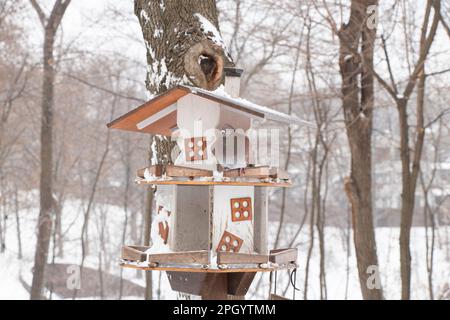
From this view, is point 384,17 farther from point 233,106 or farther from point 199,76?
point 233,106

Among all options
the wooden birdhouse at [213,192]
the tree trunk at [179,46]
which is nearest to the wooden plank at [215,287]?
the wooden birdhouse at [213,192]

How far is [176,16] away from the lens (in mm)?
3996

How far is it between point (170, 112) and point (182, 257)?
0.92 meters

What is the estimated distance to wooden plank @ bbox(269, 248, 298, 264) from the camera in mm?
2926

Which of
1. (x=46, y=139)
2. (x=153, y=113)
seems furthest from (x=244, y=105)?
(x=46, y=139)

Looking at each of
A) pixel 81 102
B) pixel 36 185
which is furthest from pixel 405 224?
pixel 36 185

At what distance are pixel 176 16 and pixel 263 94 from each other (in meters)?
8.46

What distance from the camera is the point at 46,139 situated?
1103 centimetres

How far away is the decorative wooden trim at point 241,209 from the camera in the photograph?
3072mm

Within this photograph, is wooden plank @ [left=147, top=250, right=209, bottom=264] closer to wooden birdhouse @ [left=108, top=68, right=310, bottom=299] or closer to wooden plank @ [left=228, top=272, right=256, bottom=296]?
wooden birdhouse @ [left=108, top=68, right=310, bottom=299]

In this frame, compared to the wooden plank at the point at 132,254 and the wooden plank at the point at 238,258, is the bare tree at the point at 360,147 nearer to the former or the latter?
the wooden plank at the point at 238,258

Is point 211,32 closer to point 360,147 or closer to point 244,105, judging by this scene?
point 244,105

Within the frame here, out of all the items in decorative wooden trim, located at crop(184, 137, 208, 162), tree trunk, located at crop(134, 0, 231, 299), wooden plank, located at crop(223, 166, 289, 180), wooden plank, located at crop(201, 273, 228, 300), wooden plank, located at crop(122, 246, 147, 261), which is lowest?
wooden plank, located at crop(201, 273, 228, 300)

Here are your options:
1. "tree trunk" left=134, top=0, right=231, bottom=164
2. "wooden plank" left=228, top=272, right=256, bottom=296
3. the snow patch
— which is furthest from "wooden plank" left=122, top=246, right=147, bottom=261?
the snow patch
